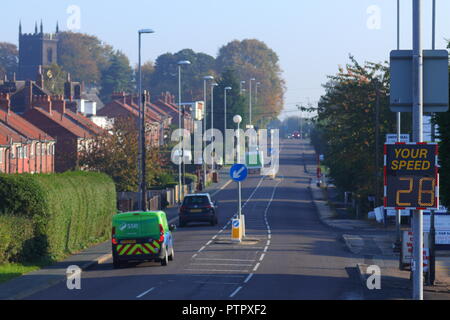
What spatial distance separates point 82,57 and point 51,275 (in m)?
172

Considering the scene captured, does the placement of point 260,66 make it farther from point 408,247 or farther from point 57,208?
point 408,247

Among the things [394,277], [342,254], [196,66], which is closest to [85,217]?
[342,254]

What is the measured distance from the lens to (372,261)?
3025cm

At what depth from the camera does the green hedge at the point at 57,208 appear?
89.6ft

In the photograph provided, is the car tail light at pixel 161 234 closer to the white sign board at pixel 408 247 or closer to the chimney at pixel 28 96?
the white sign board at pixel 408 247

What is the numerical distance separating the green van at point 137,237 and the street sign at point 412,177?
1275cm

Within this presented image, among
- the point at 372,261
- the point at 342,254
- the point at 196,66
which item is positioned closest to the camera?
the point at 372,261

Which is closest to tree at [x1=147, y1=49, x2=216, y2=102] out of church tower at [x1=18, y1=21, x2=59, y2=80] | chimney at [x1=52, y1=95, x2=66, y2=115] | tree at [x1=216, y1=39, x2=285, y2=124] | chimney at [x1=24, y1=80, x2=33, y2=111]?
tree at [x1=216, y1=39, x2=285, y2=124]

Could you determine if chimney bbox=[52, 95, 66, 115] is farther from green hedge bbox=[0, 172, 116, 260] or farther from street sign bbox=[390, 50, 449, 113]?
street sign bbox=[390, 50, 449, 113]

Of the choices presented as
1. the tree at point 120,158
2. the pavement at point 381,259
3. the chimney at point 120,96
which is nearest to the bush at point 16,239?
the pavement at point 381,259

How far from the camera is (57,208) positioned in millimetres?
29078
